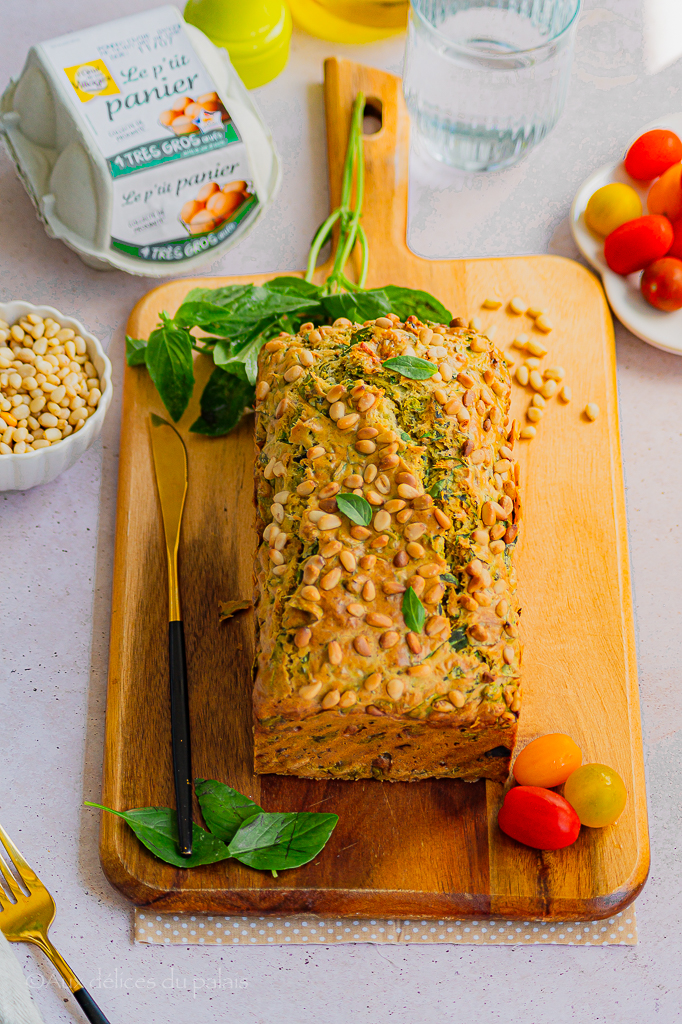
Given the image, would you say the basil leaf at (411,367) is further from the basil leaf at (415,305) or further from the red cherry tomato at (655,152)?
the red cherry tomato at (655,152)

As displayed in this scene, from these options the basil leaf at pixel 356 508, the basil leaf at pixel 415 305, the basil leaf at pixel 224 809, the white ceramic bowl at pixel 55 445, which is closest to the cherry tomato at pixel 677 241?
the basil leaf at pixel 415 305

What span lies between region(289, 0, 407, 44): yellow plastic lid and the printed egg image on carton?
67cm

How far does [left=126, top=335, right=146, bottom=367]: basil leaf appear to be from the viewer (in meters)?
2.53

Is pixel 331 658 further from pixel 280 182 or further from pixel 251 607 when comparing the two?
pixel 280 182

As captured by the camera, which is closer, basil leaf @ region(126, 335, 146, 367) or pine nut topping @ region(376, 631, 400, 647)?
pine nut topping @ region(376, 631, 400, 647)

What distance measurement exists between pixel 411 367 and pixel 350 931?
1245 mm

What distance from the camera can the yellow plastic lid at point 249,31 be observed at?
2.87 metres

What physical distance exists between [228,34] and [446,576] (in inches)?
78.6

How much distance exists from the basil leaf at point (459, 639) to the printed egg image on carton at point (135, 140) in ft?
4.69

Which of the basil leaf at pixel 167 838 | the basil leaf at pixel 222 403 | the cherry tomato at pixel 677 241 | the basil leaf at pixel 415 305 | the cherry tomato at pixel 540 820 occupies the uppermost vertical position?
the cherry tomato at pixel 677 241

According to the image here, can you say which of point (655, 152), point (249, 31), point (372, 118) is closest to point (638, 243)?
point (655, 152)

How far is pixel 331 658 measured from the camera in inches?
72.1

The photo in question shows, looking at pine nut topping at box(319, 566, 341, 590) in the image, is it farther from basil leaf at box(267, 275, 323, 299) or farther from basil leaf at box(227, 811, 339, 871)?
basil leaf at box(267, 275, 323, 299)

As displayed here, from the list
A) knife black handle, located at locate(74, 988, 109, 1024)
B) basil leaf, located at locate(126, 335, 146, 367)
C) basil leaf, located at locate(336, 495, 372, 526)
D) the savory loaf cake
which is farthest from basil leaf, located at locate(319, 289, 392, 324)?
knife black handle, located at locate(74, 988, 109, 1024)
